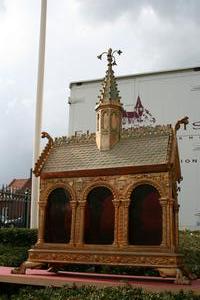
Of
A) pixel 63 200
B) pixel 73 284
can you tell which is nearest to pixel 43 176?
pixel 63 200

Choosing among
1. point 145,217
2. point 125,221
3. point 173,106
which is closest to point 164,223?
point 145,217

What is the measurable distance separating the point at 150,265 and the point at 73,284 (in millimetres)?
1069

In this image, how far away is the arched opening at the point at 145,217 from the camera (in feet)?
19.4

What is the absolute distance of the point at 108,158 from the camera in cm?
645

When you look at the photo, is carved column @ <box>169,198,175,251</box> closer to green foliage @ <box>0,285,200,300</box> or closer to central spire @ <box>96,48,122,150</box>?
green foliage @ <box>0,285,200,300</box>

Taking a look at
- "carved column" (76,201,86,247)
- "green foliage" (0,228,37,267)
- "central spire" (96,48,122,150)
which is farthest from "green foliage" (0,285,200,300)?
"green foliage" (0,228,37,267)

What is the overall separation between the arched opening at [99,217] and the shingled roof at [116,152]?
16.6 inches

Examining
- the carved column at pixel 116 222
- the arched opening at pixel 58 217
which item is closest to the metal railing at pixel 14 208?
the arched opening at pixel 58 217

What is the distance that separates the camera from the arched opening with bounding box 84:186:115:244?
6.18 meters

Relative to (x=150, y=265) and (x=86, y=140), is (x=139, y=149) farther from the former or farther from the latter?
(x=150, y=265)

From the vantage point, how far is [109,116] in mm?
6746

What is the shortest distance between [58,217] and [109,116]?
178cm

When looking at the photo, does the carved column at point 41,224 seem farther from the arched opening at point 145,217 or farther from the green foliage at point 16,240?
the green foliage at point 16,240

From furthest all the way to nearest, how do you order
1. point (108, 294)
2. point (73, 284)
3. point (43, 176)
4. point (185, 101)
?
point (185, 101) < point (43, 176) < point (73, 284) < point (108, 294)
